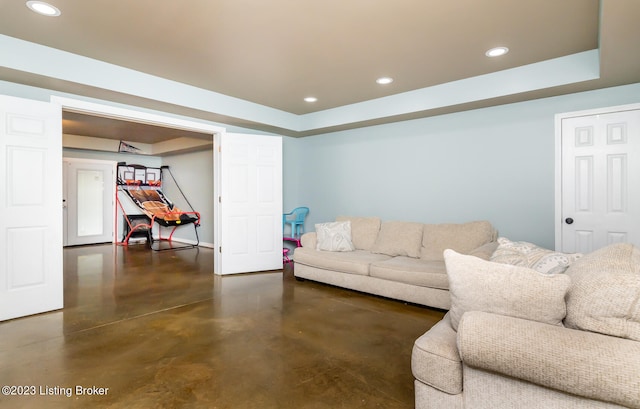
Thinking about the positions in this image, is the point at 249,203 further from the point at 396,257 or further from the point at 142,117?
the point at 396,257

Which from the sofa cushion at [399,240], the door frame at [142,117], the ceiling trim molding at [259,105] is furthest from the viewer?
the sofa cushion at [399,240]

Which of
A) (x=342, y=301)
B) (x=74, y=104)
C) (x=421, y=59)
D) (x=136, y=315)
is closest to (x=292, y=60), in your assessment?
(x=421, y=59)

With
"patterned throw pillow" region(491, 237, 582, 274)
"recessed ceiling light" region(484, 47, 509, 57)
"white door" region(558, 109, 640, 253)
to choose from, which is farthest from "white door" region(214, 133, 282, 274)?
"white door" region(558, 109, 640, 253)

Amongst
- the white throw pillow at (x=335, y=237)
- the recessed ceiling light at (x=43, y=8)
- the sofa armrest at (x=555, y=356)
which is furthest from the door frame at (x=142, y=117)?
the sofa armrest at (x=555, y=356)

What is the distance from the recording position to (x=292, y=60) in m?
3.31

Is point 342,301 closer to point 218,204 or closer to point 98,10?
point 218,204

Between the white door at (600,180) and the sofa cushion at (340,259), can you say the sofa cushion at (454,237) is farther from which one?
the white door at (600,180)

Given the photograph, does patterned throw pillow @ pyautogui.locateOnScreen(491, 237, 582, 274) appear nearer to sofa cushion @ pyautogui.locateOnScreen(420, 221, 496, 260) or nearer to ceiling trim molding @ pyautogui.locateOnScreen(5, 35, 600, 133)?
sofa cushion @ pyautogui.locateOnScreen(420, 221, 496, 260)

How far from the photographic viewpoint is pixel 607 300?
1.24 m

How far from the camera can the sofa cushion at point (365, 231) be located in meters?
4.63

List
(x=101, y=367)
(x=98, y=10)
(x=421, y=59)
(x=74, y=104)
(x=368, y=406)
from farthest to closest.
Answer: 1. (x=74, y=104)
2. (x=421, y=59)
3. (x=98, y=10)
4. (x=101, y=367)
5. (x=368, y=406)

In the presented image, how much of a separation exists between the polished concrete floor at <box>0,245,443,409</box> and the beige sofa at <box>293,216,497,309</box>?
17cm

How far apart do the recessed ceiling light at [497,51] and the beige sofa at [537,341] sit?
7.17 feet

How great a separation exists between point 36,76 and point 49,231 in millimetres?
1474
